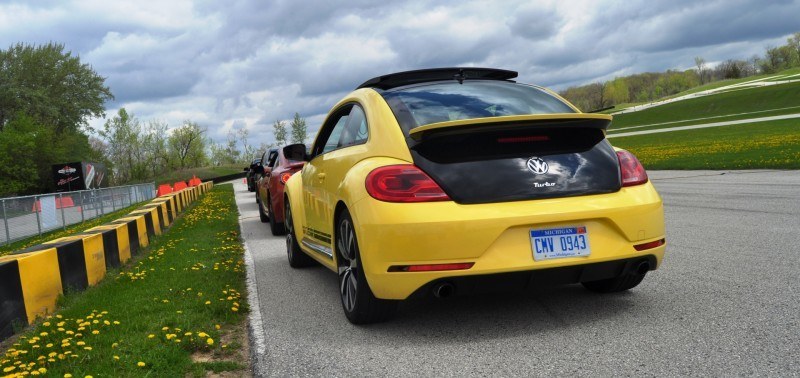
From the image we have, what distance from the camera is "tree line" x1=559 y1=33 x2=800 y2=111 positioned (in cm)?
14225

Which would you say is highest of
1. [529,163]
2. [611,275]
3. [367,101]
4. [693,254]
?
[367,101]

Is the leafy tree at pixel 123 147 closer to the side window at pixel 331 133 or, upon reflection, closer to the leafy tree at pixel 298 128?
the leafy tree at pixel 298 128

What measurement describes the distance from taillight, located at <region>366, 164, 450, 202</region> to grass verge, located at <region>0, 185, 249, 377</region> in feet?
4.08

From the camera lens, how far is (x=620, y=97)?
176 m

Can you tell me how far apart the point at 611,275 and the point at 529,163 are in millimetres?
844

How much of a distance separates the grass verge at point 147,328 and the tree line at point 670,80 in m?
142

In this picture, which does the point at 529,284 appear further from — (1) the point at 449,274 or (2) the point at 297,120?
(2) the point at 297,120

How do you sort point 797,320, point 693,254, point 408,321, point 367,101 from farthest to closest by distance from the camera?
1. point 693,254
2. point 367,101
3. point 408,321
4. point 797,320

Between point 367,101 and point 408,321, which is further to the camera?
point 367,101

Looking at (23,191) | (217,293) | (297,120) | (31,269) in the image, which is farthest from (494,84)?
(297,120)

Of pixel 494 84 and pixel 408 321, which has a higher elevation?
pixel 494 84

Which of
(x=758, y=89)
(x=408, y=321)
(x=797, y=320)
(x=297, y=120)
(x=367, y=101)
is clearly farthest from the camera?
(x=297, y=120)

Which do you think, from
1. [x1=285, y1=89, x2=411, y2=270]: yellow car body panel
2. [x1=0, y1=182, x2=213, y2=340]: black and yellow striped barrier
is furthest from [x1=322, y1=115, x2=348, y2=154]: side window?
[x1=0, y1=182, x2=213, y2=340]: black and yellow striped barrier

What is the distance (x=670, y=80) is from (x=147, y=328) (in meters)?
187
